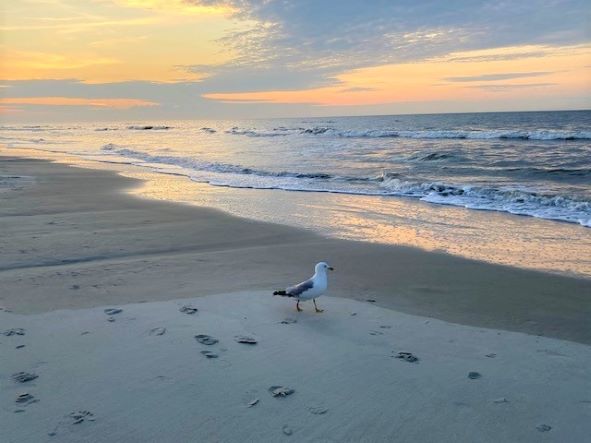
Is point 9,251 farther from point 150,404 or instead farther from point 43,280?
point 150,404

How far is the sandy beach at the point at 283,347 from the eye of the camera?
3.26 metres

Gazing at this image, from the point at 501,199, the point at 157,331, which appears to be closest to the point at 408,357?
the point at 157,331

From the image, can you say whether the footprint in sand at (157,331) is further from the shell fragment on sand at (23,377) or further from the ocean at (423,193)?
the ocean at (423,193)

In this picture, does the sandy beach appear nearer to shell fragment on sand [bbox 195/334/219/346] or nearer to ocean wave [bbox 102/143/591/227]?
shell fragment on sand [bbox 195/334/219/346]

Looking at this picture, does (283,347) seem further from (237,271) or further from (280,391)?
(237,271)

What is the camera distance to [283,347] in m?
4.38

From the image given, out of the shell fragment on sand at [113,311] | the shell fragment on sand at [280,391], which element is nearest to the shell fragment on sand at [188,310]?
the shell fragment on sand at [113,311]

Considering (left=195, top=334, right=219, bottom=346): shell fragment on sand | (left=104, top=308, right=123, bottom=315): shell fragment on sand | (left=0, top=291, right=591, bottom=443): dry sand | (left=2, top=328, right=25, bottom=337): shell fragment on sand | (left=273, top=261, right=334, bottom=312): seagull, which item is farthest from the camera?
(left=273, top=261, right=334, bottom=312): seagull

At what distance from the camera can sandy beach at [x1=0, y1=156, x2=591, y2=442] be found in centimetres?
326

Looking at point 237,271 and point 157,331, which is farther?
point 237,271

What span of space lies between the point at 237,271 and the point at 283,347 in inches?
99.8

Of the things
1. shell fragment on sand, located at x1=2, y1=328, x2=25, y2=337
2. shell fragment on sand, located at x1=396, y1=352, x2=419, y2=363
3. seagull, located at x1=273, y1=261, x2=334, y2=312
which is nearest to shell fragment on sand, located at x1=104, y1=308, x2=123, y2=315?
shell fragment on sand, located at x1=2, y1=328, x2=25, y2=337

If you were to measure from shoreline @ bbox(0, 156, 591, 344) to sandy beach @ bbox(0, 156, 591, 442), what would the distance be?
3 cm

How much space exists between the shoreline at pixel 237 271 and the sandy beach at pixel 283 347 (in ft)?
0.11
